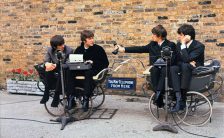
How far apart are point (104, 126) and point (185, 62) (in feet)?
5.02

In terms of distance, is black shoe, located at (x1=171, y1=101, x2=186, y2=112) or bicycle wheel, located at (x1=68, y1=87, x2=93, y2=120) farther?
bicycle wheel, located at (x1=68, y1=87, x2=93, y2=120)

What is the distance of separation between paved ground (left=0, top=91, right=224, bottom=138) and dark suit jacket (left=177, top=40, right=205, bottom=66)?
0.98 meters

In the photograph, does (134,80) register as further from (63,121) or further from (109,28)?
(63,121)

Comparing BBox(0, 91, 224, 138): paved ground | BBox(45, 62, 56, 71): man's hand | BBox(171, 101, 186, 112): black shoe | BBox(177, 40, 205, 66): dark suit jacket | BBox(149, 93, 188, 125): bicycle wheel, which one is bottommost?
BBox(0, 91, 224, 138): paved ground

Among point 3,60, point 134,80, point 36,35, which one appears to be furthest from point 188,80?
point 3,60

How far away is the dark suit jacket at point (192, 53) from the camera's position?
16.1ft

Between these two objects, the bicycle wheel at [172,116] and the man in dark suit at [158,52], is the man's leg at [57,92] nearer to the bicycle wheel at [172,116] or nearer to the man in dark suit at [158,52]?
the man in dark suit at [158,52]

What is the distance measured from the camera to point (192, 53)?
5027mm

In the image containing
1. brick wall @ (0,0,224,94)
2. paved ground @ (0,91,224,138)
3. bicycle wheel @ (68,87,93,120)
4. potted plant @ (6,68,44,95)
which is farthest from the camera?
potted plant @ (6,68,44,95)

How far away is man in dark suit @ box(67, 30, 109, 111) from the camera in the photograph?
5242mm

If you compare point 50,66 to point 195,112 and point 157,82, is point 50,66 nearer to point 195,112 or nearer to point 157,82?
point 157,82

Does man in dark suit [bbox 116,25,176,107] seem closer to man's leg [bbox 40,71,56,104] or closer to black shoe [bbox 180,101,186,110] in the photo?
black shoe [bbox 180,101,186,110]

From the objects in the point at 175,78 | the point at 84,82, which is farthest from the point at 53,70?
the point at 175,78

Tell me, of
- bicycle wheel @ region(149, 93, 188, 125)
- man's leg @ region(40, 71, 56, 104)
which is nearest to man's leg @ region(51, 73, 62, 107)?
man's leg @ region(40, 71, 56, 104)
